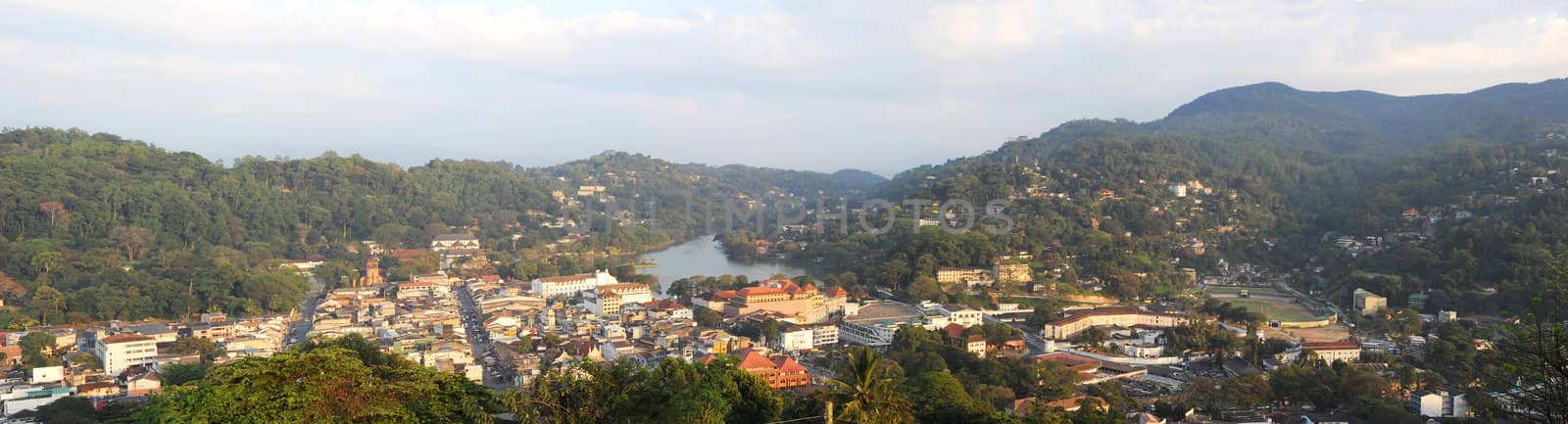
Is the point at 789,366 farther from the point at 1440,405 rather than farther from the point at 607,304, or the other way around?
the point at 607,304

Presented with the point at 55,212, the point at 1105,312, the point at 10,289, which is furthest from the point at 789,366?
the point at 55,212

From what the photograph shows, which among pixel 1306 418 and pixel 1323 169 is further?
pixel 1323 169

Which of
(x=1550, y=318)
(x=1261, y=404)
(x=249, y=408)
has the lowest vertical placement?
(x=1261, y=404)

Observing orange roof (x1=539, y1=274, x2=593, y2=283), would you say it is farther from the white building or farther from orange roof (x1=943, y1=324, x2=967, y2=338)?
orange roof (x1=943, y1=324, x2=967, y2=338)

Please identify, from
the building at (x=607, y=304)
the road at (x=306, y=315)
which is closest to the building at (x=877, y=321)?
the building at (x=607, y=304)

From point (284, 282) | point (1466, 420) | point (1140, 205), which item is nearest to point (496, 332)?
point (284, 282)

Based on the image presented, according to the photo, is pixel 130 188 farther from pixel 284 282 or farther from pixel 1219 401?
pixel 1219 401

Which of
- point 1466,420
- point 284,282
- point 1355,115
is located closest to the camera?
point 1466,420
